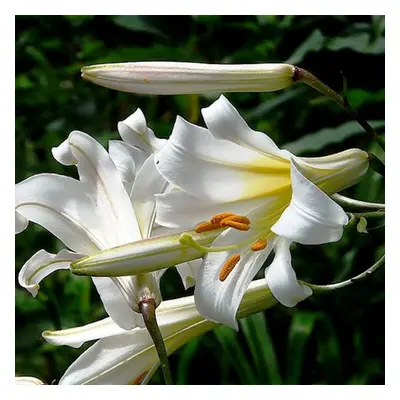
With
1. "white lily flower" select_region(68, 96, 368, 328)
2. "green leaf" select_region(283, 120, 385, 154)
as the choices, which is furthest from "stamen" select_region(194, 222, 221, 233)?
"green leaf" select_region(283, 120, 385, 154)

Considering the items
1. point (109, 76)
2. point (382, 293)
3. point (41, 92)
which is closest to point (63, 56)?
point (41, 92)

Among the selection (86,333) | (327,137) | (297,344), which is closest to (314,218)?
(86,333)

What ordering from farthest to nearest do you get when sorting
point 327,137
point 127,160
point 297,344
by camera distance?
point 297,344 → point 327,137 → point 127,160

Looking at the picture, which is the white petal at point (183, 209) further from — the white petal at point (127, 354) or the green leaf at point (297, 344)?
the green leaf at point (297, 344)

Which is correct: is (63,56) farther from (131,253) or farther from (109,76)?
(131,253)

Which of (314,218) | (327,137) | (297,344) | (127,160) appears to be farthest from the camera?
(297,344)

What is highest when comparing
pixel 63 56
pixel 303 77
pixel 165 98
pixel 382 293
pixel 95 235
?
pixel 63 56

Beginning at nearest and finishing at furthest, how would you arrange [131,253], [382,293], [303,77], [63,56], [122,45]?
[131,253], [303,77], [382,293], [122,45], [63,56]

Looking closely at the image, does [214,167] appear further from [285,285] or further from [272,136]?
[272,136]
